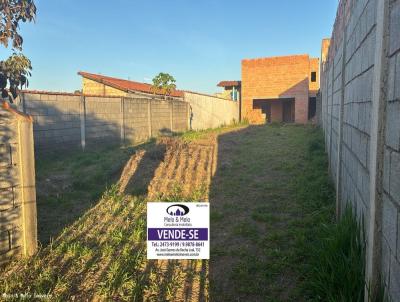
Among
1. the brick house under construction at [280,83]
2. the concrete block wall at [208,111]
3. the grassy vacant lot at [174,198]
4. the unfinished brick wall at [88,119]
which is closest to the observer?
the grassy vacant lot at [174,198]

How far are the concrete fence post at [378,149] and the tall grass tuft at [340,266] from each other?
1.07ft

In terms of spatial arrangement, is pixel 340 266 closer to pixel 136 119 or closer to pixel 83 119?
pixel 83 119

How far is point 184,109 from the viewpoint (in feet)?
61.5

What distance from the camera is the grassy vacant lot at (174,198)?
3.23 meters

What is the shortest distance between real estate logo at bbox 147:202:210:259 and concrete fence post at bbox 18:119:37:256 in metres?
2.46

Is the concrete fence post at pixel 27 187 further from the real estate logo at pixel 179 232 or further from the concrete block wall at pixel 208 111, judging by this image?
the concrete block wall at pixel 208 111

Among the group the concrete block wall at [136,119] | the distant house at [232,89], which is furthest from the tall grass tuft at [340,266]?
the distant house at [232,89]

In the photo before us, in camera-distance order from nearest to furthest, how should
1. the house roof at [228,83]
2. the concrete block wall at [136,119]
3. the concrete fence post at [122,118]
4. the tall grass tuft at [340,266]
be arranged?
1. the tall grass tuft at [340,266]
2. the concrete fence post at [122,118]
3. the concrete block wall at [136,119]
4. the house roof at [228,83]

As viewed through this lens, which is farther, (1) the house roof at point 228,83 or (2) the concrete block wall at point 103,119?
(1) the house roof at point 228,83

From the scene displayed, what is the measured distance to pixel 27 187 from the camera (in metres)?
3.88

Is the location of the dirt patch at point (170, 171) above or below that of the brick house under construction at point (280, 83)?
below

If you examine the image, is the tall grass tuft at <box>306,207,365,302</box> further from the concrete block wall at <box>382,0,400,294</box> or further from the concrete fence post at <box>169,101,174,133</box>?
the concrete fence post at <box>169,101,174,133</box>

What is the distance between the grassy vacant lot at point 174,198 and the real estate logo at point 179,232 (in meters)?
1.28

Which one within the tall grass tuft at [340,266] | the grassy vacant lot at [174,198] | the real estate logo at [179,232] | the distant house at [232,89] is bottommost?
the grassy vacant lot at [174,198]
